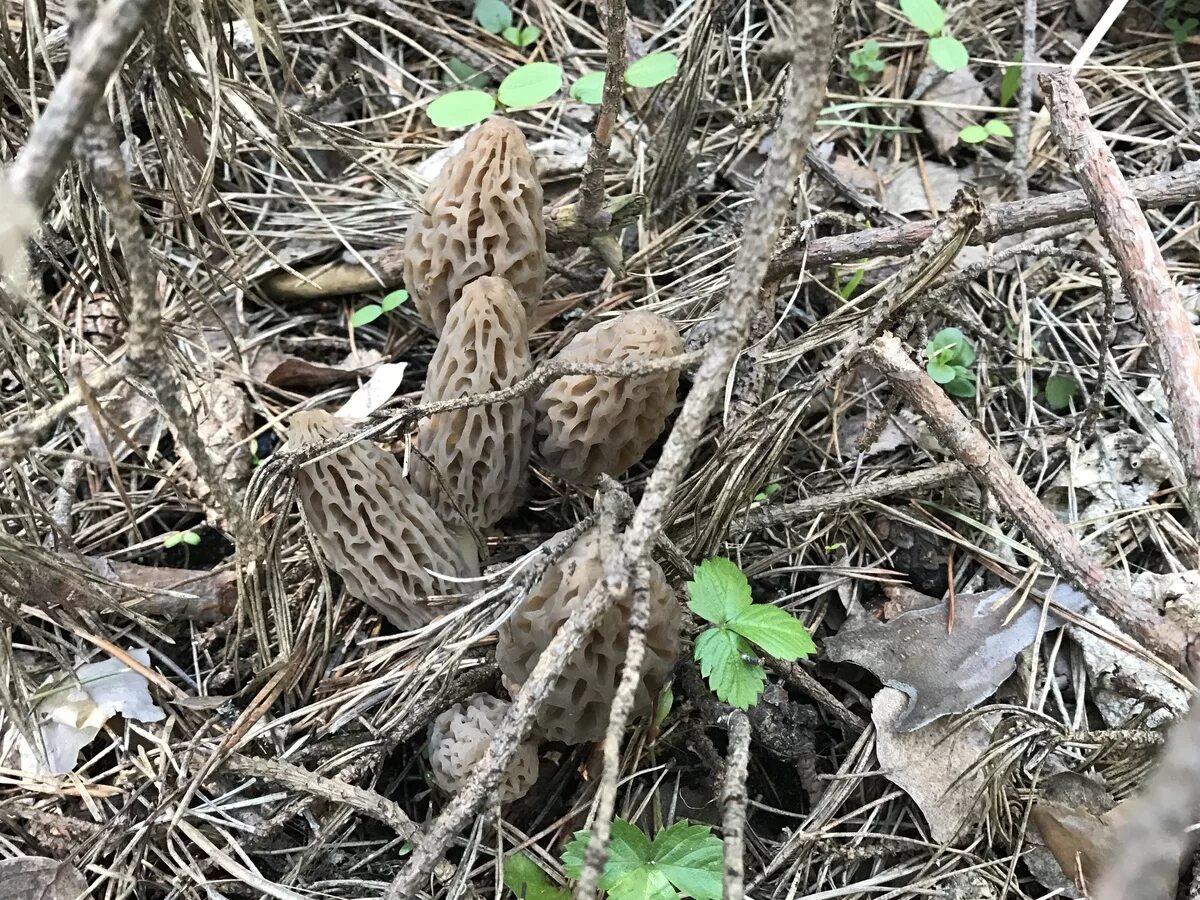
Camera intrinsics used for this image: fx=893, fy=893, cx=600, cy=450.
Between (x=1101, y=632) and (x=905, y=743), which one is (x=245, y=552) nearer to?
(x=905, y=743)

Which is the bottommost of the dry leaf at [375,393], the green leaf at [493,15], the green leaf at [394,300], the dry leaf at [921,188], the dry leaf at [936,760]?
the dry leaf at [936,760]

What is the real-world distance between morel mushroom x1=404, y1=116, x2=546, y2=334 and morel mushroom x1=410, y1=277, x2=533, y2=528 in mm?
152

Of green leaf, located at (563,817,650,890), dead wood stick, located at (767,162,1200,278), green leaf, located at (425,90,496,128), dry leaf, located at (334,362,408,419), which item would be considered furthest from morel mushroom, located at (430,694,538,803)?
green leaf, located at (425,90,496,128)

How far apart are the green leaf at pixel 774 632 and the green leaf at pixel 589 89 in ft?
6.67

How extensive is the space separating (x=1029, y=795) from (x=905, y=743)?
1.03 feet

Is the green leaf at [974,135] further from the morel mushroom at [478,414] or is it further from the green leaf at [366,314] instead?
the green leaf at [366,314]

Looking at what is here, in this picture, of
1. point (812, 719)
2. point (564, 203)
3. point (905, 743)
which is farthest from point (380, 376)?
point (905, 743)

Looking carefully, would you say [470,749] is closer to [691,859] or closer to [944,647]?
[691,859]

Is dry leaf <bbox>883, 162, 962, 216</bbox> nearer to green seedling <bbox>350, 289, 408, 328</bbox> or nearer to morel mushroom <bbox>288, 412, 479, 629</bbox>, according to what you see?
green seedling <bbox>350, 289, 408, 328</bbox>

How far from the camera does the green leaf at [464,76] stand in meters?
3.71

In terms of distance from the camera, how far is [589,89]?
3334mm

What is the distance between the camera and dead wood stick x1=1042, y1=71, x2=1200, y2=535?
1.95 meters

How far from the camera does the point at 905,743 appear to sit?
7.89 ft

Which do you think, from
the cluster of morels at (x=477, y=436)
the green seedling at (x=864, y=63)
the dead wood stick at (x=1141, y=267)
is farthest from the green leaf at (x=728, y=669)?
the green seedling at (x=864, y=63)
